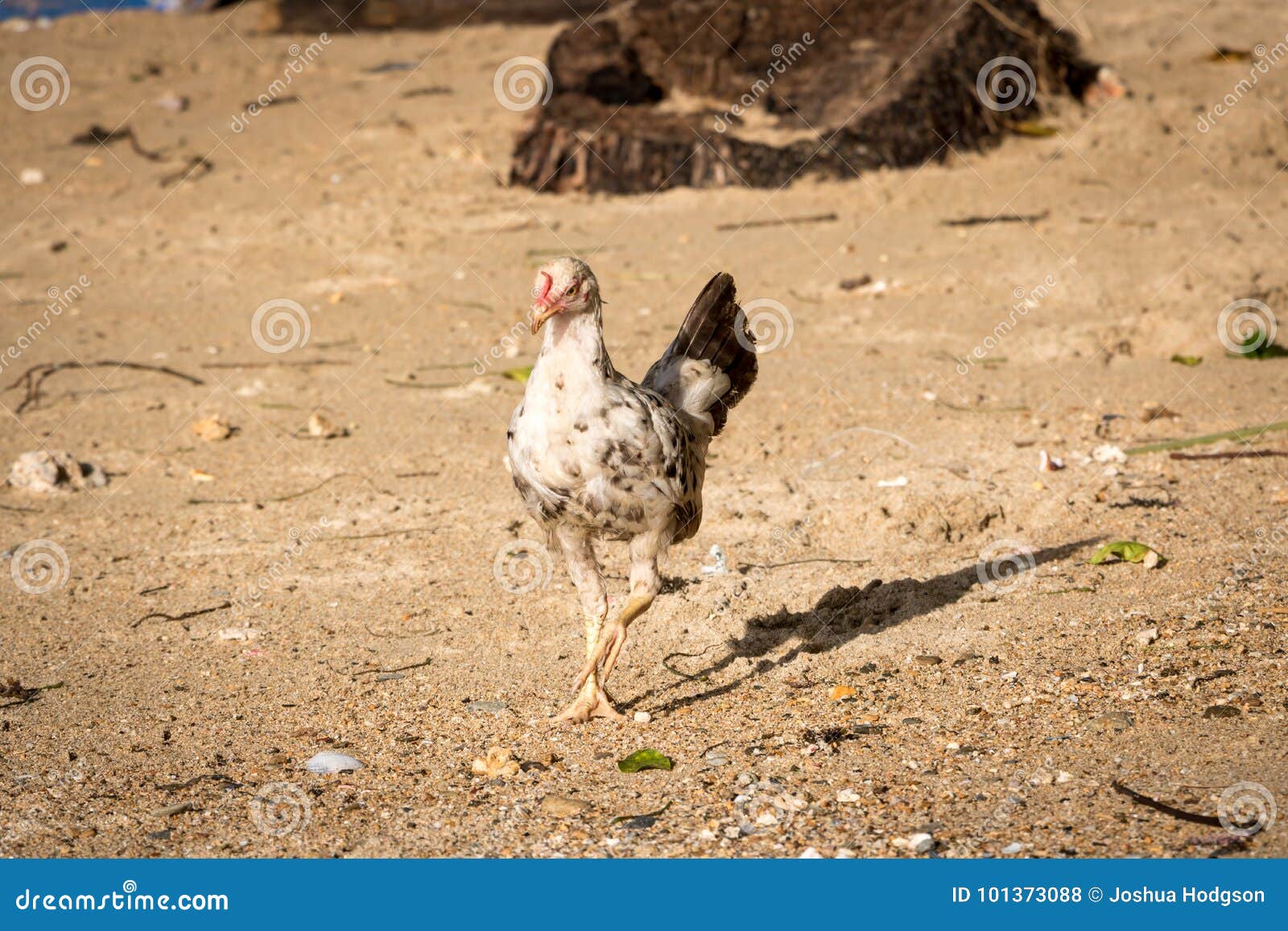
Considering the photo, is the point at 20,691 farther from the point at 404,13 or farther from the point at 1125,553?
the point at 404,13

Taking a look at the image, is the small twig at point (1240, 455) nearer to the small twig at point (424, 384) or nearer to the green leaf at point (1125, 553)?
the green leaf at point (1125, 553)

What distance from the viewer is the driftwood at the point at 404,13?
15.4m

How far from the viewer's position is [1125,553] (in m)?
4.80

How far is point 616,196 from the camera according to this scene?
33.2 feet

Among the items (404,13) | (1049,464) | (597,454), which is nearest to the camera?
(597,454)

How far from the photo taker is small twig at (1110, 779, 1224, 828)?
3.11 metres

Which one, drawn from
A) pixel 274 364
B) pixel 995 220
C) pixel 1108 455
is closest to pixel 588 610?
pixel 1108 455

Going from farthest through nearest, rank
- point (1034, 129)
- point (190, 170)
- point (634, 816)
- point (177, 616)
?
1. point (190, 170)
2. point (1034, 129)
3. point (177, 616)
4. point (634, 816)

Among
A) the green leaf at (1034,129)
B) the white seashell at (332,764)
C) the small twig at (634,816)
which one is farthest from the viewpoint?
the green leaf at (1034,129)

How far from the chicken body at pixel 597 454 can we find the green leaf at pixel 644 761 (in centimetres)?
28

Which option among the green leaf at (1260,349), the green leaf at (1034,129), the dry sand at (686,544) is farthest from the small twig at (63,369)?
the green leaf at (1034,129)

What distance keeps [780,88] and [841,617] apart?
7103 millimetres

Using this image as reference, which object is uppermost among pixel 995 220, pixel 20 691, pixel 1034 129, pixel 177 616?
pixel 1034 129

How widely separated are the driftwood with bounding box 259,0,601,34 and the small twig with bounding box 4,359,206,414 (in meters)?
8.80
